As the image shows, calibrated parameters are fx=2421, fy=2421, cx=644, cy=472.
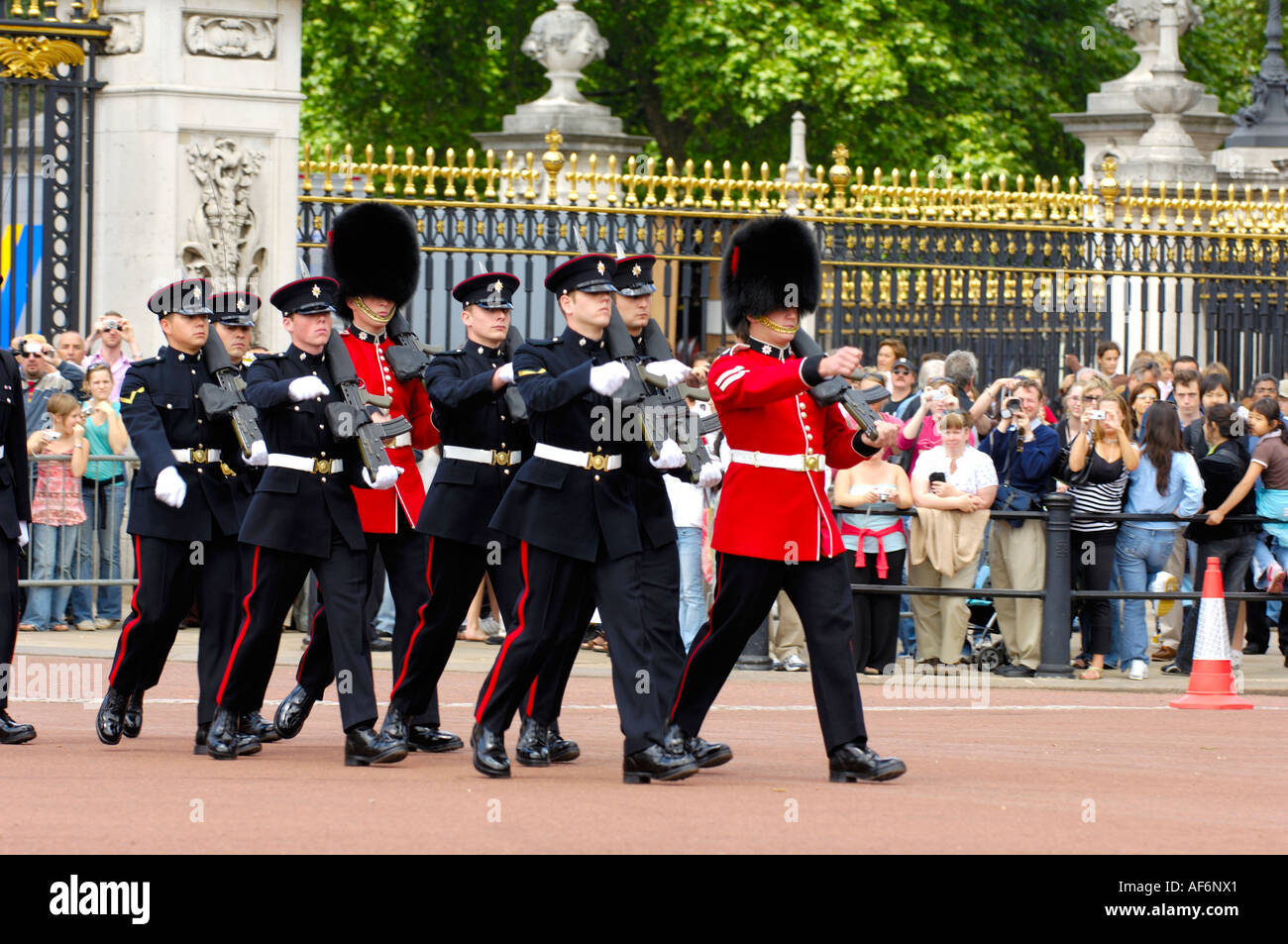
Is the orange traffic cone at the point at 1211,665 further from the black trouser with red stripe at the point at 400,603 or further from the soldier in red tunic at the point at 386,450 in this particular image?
the black trouser with red stripe at the point at 400,603

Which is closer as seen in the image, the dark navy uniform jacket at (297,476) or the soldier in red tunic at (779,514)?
the soldier in red tunic at (779,514)

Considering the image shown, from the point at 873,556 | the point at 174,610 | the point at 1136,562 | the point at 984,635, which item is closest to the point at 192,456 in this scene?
the point at 174,610

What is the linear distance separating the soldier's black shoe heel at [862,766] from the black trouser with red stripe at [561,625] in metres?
0.62

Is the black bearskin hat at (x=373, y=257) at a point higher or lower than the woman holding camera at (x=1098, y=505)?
higher

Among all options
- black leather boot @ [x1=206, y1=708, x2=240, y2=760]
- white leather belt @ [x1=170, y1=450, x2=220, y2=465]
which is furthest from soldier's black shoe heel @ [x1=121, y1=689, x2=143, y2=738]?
white leather belt @ [x1=170, y1=450, x2=220, y2=465]

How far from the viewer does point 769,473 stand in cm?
845

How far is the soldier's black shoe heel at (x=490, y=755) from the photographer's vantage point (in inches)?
325

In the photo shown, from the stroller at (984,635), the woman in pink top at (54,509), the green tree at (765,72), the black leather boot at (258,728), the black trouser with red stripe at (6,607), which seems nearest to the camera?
the black leather boot at (258,728)

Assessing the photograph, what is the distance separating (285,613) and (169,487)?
63cm

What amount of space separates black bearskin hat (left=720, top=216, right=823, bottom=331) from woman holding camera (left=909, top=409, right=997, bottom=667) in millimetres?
3668

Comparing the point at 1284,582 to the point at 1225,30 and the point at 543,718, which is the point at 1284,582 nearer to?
the point at 543,718

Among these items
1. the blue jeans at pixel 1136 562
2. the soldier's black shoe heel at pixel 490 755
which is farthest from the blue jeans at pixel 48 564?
the blue jeans at pixel 1136 562

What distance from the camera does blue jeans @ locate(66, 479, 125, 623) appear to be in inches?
509

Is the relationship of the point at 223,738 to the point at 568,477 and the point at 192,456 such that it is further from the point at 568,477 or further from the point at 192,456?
the point at 568,477
